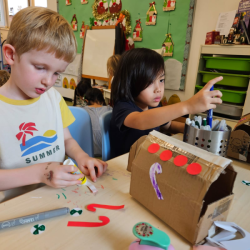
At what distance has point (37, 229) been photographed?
37 centimetres

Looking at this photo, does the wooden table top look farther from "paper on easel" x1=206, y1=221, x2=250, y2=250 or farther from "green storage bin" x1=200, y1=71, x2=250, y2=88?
"green storage bin" x1=200, y1=71, x2=250, y2=88

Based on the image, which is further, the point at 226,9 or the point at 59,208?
the point at 226,9

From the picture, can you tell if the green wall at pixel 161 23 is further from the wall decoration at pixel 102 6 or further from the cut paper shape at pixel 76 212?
the cut paper shape at pixel 76 212

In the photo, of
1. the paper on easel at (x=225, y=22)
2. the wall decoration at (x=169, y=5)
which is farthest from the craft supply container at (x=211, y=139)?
the wall decoration at (x=169, y=5)

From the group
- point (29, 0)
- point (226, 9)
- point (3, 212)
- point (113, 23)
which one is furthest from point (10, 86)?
point (29, 0)

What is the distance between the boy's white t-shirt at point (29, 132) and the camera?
600 mm

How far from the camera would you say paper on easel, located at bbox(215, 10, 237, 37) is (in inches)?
66.1

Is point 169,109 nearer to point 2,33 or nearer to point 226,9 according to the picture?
point 226,9

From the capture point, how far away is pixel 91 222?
400 millimetres

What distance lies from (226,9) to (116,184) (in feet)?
6.18

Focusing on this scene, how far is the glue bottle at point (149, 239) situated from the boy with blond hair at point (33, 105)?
0.21 m

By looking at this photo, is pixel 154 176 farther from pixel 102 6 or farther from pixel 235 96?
pixel 102 6

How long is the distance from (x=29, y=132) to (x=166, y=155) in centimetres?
45

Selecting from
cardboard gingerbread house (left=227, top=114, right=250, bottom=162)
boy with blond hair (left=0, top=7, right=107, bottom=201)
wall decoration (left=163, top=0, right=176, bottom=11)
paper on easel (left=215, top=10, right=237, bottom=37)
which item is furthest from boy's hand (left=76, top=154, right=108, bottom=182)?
wall decoration (left=163, top=0, right=176, bottom=11)
